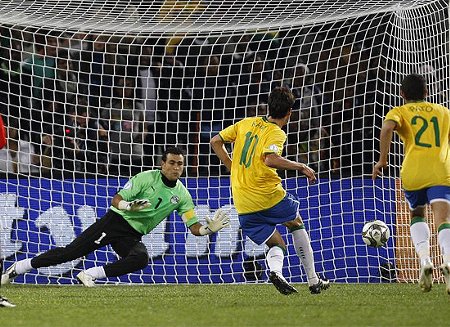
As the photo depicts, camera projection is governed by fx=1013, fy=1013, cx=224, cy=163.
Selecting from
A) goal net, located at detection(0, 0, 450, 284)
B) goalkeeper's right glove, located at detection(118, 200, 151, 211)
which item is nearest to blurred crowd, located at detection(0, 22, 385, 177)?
goal net, located at detection(0, 0, 450, 284)

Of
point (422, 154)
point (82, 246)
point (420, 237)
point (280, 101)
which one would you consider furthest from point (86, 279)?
A: point (422, 154)

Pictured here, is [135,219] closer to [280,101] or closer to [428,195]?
[280,101]

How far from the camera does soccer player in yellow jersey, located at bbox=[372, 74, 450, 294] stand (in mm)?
8273

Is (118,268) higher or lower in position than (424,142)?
lower

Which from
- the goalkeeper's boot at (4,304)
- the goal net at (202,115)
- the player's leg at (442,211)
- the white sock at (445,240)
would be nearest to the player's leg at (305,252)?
the player's leg at (442,211)

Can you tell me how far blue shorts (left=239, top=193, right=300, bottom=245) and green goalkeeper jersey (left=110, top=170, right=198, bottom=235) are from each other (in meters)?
1.27

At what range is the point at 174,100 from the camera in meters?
12.7

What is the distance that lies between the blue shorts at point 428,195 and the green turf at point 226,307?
0.80 meters

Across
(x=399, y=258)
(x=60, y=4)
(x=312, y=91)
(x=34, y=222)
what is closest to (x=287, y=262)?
(x=399, y=258)

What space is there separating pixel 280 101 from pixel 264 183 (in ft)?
2.49

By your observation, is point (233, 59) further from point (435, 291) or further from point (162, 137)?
point (435, 291)

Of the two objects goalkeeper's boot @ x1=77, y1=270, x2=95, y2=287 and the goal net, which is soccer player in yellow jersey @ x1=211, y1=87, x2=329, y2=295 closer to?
goalkeeper's boot @ x1=77, y1=270, x2=95, y2=287

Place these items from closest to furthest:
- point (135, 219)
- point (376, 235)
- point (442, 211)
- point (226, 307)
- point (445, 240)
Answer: point (226, 307) < point (445, 240) < point (442, 211) < point (376, 235) < point (135, 219)

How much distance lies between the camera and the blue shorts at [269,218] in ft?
29.9
